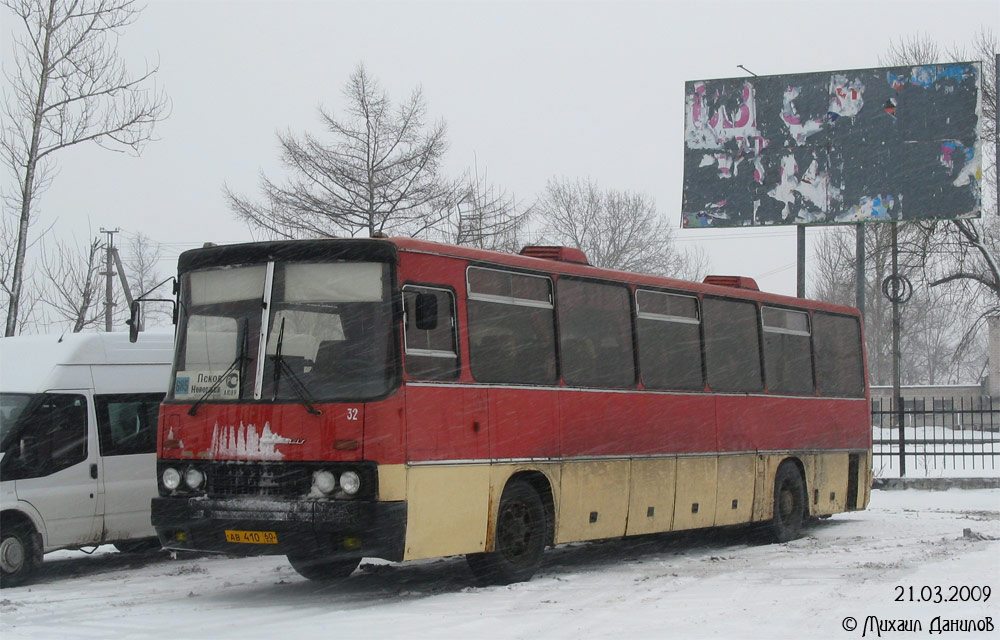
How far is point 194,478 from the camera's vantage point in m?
11.0

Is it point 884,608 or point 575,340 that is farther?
point 575,340

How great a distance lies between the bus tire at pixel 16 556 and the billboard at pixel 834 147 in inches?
698

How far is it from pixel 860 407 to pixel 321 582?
32.3ft

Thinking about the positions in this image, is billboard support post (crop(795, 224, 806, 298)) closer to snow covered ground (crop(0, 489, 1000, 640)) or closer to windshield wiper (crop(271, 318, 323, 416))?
snow covered ground (crop(0, 489, 1000, 640))

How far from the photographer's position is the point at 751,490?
52.7 ft

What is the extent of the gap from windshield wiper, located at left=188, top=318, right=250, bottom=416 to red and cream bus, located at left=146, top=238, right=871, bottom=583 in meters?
0.02

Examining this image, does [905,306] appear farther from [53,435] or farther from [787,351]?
[53,435]

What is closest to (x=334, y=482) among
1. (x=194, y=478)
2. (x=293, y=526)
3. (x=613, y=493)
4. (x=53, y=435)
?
(x=293, y=526)

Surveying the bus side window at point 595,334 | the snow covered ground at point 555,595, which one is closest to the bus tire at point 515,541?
the snow covered ground at point 555,595

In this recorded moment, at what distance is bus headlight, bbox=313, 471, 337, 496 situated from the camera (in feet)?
34.1

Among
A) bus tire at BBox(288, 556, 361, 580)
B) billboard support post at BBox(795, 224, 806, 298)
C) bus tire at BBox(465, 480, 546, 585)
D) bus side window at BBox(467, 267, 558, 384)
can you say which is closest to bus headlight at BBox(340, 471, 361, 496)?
bus side window at BBox(467, 267, 558, 384)

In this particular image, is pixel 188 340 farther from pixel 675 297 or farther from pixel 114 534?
pixel 675 297

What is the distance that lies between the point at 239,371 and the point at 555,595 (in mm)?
3365

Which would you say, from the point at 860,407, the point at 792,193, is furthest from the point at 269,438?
the point at 792,193
